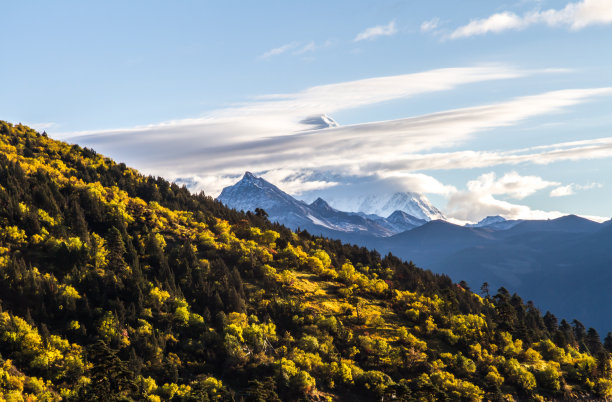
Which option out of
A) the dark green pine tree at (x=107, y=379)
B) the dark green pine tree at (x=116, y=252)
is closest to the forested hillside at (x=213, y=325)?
the dark green pine tree at (x=107, y=379)

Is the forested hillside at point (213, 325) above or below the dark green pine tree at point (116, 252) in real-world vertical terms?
below

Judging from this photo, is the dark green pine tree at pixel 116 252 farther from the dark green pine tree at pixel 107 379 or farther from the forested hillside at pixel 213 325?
the dark green pine tree at pixel 107 379

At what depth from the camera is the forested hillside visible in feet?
333

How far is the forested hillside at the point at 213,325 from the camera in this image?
101m

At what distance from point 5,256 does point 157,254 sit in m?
41.6

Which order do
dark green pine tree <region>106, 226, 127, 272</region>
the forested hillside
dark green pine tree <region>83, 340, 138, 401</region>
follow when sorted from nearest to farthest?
dark green pine tree <region>83, 340, 138, 401</region> → the forested hillside → dark green pine tree <region>106, 226, 127, 272</region>

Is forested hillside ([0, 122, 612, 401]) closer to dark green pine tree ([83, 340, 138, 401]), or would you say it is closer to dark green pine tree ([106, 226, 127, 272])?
dark green pine tree ([83, 340, 138, 401])

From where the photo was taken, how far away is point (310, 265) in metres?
190

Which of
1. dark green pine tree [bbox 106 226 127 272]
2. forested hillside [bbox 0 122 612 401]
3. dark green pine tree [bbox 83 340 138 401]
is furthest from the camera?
dark green pine tree [bbox 106 226 127 272]

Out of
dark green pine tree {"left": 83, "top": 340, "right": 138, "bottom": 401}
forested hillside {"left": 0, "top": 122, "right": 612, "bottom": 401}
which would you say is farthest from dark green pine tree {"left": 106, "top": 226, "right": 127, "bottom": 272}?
dark green pine tree {"left": 83, "top": 340, "right": 138, "bottom": 401}

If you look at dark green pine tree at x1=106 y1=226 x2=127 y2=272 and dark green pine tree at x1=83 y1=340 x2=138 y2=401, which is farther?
dark green pine tree at x1=106 y1=226 x2=127 y2=272

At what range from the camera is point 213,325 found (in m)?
132

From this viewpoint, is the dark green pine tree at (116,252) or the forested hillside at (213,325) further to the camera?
the dark green pine tree at (116,252)

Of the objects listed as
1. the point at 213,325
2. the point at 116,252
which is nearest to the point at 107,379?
the point at 213,325
